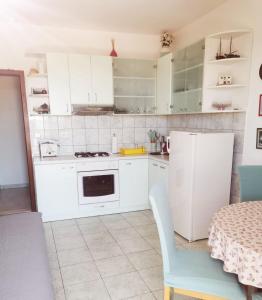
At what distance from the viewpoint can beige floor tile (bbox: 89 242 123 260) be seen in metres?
2.45

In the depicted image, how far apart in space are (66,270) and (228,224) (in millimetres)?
1570

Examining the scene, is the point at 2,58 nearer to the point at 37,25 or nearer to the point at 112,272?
the point at 37,25

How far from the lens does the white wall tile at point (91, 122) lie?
3.72 meters

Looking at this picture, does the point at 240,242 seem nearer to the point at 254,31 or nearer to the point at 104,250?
the point at 104,250

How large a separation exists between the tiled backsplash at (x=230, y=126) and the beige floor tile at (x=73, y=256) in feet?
5.79

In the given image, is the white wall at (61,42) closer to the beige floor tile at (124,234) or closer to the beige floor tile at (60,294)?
the beige floor tile at (124,234)

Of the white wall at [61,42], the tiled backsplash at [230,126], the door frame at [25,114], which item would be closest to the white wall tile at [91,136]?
the door frame at [25,114]

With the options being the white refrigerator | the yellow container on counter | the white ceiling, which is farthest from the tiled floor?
the white ceiling

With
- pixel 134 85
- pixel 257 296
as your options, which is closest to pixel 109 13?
pixel 134 85

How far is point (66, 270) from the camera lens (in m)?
2.20

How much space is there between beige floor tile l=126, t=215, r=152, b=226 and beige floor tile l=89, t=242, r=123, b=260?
594mm

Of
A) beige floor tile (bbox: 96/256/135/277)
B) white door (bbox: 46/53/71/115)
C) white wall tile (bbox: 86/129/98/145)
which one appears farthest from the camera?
white wall tile (bbox: 86/129/98/145)

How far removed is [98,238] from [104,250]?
0.94ft

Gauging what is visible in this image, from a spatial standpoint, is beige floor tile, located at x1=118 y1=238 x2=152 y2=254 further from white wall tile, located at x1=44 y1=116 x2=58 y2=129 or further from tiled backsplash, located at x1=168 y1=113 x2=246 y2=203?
white wall tile, located at x1=44 y1=116 x2=58 y2=129
